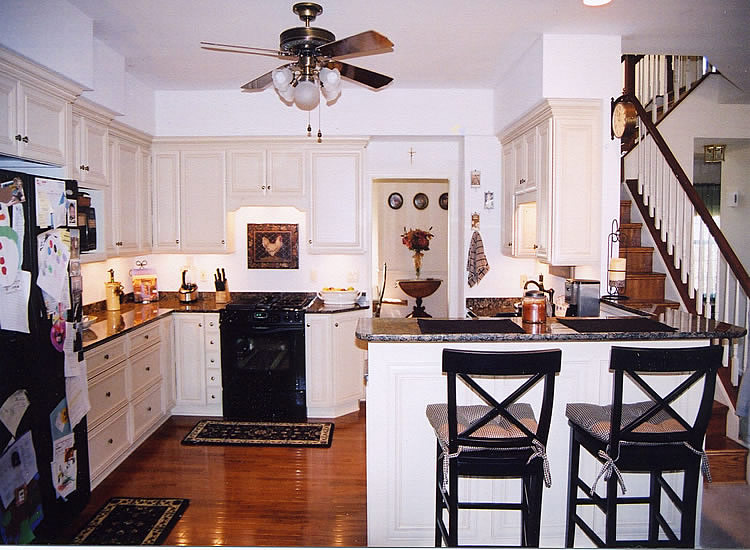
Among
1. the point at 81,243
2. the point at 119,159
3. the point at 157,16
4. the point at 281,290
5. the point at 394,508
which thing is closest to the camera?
the point at 394,508

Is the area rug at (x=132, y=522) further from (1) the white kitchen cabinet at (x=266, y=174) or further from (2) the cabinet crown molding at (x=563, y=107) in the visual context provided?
(2) the cabinet crown molding at (x=563, y=107)

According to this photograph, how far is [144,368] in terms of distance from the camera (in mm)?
4125

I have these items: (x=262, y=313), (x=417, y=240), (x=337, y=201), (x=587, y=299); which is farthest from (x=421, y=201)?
(x=587, y=299)

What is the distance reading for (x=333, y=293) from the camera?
16.0 feet

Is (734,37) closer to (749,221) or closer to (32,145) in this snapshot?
(749,221)

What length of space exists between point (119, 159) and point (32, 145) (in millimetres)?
1331

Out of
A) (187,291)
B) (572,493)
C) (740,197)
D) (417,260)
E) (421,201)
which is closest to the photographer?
(572,493)

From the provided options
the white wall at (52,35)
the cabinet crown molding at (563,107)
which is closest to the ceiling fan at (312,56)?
the white wall at (52,35)

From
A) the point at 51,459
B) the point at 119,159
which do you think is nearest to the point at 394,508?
the point at 51,459

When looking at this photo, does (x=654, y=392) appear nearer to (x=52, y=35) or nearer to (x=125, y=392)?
(x=125, y=392)

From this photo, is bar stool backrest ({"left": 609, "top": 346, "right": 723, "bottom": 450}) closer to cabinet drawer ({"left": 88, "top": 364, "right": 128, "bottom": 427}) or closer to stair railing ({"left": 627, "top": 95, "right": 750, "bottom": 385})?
stair railing ({"left": 627, "top": 95, "right": 750, "bottom": 385})

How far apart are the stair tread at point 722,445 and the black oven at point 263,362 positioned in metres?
2.97

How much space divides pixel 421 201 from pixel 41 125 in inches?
232

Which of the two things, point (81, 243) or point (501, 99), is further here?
point (501, 99)
